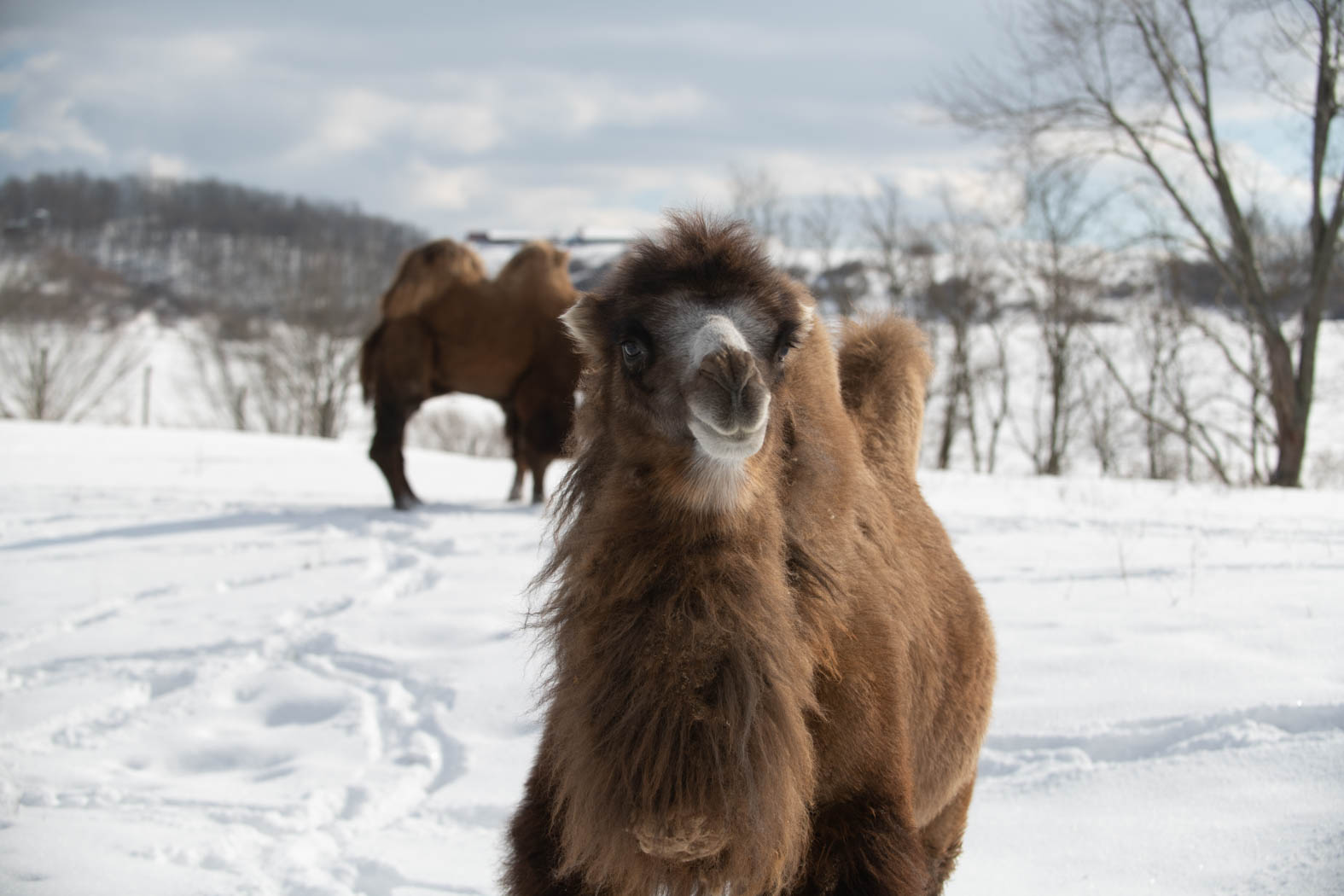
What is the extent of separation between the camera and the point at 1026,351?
4069cm

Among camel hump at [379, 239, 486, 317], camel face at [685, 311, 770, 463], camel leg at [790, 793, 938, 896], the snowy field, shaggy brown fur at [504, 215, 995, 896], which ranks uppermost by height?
camel hump at [379, 239, 486, 317]

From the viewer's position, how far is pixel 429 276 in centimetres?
1189

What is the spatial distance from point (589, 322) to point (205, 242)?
81.1 m

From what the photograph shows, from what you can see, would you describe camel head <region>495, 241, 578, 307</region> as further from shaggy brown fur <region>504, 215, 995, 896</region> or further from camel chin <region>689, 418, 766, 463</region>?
camel chin <region>689, 418, 766, 463</region>

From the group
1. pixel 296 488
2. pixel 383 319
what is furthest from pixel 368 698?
pixel 296 488

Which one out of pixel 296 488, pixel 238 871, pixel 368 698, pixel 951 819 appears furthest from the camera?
pixel 296 488

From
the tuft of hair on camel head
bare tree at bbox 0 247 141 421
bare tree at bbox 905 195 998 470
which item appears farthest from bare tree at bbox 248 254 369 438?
the tuft of hair on camel head

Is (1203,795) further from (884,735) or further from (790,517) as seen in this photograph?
(790,517)

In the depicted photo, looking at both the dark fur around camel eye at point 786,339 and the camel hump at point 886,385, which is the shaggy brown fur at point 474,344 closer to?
the camel hump at point 886,385

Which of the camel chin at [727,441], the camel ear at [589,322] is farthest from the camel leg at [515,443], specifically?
the camel chin at [727,441]

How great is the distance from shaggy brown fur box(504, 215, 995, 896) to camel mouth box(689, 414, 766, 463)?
1 cm

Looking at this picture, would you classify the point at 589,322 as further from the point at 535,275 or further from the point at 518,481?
the point at 518,481

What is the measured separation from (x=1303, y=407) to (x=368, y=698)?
1748cm

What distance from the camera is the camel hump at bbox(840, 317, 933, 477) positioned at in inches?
138
